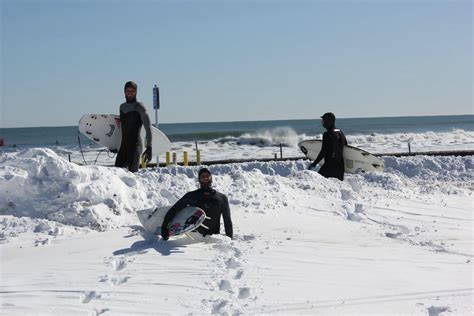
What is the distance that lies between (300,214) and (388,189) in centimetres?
317

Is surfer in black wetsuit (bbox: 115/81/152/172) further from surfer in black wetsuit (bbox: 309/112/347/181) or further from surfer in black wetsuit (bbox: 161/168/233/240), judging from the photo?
surfer in black wetsuit (bbox: 309/112/347/181)

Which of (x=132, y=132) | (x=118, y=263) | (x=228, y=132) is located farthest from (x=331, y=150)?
(x=228, y=132)

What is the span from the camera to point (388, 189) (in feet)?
36.6

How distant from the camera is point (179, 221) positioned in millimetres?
6523

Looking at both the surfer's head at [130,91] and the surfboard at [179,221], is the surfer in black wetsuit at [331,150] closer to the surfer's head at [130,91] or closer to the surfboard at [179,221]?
the surfer's head at [130,91]

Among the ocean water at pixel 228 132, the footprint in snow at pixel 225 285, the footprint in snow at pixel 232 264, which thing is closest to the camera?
the footprint in snow at pixel 225 285

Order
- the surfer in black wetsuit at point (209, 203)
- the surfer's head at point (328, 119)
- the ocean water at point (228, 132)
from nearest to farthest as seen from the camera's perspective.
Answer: the surfer in black wetsuit at point (209, 203)
the surfer's head at point (328, 119)
the ocean water at point (228, 132)

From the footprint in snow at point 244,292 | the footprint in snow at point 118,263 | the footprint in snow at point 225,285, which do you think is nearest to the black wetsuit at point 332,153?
the footprint in snow at point 118,263

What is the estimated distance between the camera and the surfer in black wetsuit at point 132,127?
938cm

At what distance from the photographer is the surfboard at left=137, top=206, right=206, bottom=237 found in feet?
21.1

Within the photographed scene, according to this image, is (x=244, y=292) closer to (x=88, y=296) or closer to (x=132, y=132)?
(x=88, y=296)

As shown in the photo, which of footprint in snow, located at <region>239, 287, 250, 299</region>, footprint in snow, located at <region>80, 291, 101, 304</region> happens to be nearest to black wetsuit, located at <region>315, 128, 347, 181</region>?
footprint in snow, located at <region>239, 287, 250, 299</region>

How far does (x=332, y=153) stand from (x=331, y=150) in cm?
11

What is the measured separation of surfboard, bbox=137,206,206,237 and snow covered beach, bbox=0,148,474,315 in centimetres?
17
